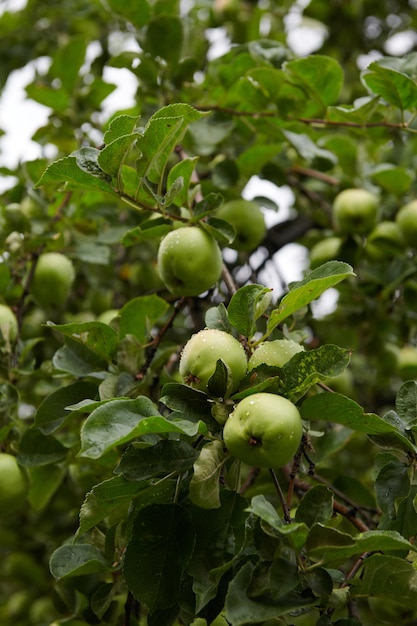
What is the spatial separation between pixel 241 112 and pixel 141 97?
0.88 feet

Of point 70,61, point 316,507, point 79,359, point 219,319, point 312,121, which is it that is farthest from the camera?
point 70,61

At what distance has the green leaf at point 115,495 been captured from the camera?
2.87 feet

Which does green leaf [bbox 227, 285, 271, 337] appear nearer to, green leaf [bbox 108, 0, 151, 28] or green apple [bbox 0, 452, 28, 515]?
green apple [bbox 0, 452, 28, 515]

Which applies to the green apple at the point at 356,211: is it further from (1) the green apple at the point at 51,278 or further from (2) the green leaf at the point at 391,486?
(2) the green leaf at the point at 391,486

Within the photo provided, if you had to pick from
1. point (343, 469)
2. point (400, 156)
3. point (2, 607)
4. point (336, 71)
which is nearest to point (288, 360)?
point (336, 71)

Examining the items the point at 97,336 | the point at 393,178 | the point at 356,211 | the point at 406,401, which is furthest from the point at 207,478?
the point at 393,178

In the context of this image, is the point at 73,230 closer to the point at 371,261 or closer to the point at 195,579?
the point at 371,261

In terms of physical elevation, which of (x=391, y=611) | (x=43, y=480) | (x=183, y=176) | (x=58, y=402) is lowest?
(x=391, y=611)

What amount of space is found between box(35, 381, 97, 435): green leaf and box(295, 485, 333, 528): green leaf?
1.45 ft

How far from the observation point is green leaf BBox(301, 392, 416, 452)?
87 cm

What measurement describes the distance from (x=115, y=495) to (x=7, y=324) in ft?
1.75

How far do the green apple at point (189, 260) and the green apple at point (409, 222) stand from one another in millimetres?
644

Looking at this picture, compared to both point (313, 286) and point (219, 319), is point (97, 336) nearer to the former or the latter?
point (219, 319)

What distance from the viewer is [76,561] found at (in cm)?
98
